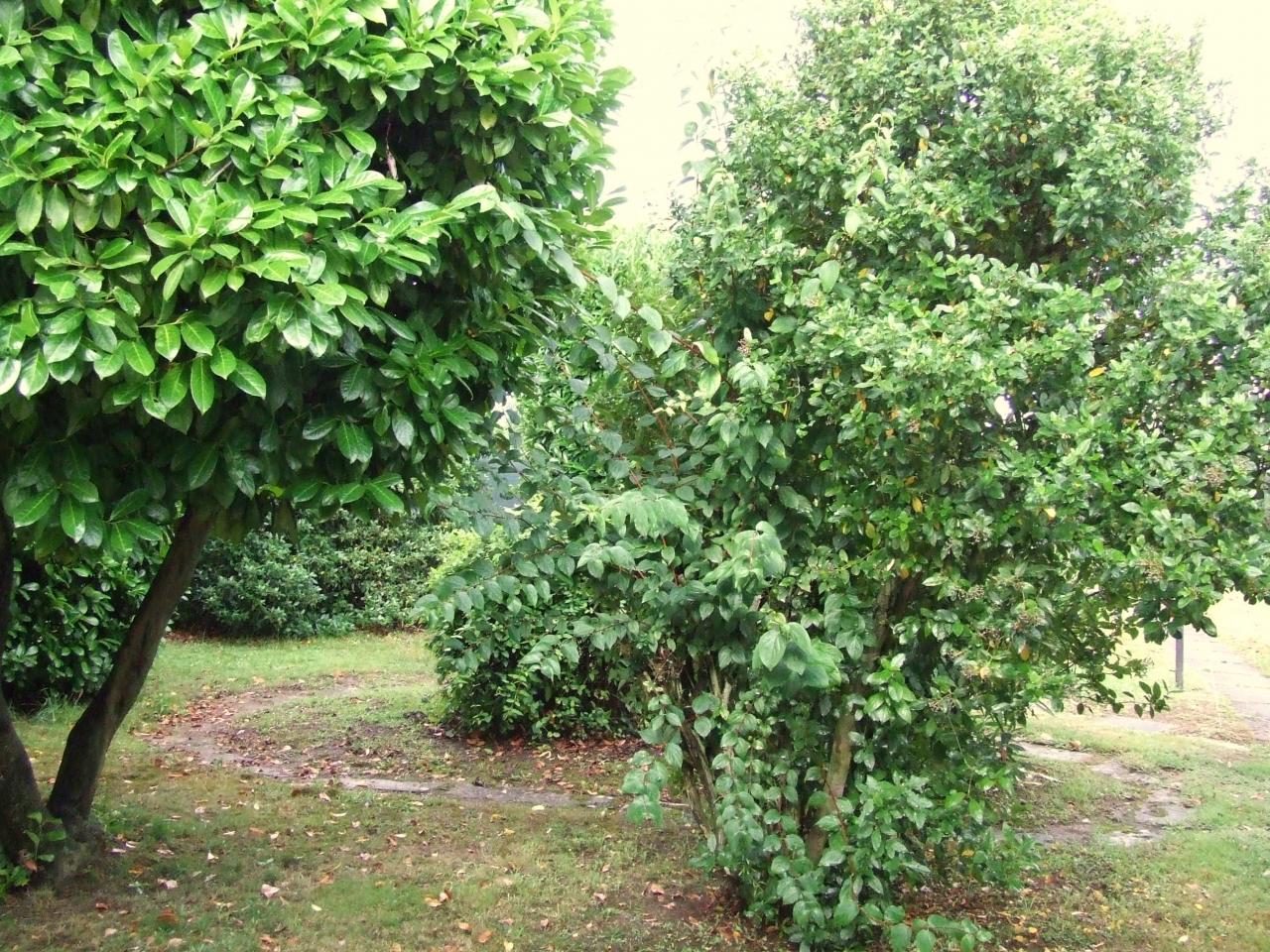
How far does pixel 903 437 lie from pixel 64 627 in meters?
6.88

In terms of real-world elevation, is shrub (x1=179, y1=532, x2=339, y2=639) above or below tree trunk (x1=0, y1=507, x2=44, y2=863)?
above

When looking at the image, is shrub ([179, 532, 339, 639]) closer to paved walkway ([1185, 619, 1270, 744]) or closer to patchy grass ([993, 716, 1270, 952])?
patchy grass ([993, 716, 1270, 952])

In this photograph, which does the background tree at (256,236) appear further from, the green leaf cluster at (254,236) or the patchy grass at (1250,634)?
the patchy grass at (1250,634)

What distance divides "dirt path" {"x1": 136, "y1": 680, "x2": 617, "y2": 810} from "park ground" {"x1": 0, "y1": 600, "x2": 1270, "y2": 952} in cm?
3

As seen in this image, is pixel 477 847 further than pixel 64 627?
No

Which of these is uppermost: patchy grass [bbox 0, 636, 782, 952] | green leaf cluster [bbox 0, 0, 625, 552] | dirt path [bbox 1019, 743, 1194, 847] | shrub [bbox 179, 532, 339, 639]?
green leaf cluster [bbox 0, 0, 625, 552]

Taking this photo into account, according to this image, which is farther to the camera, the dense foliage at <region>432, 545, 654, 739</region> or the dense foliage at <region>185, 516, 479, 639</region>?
the dense foliage at <region>185, 516, 479, 639</region>

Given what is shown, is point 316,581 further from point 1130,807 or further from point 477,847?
point 1130,807

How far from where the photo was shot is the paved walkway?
412 inches

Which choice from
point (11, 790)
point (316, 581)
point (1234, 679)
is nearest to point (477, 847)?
point (11, 790)

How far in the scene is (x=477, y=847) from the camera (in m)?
5.64

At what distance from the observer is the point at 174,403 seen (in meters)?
2.40

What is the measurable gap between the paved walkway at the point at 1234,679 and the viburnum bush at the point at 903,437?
22.0 ft

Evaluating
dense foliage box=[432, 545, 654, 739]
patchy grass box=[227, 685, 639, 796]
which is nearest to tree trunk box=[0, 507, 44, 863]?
patchy grass box=[227, 685, 639, 796]
